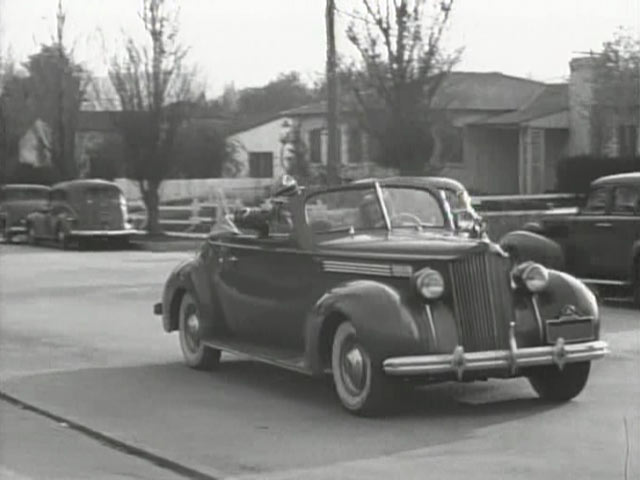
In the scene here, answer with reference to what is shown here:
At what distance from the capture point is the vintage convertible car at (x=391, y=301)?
1001cm

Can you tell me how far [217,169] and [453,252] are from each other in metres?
51.5

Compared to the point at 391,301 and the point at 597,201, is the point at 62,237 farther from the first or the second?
the point at 391,301

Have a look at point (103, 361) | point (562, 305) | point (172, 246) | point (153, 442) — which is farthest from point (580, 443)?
point (172, 246)

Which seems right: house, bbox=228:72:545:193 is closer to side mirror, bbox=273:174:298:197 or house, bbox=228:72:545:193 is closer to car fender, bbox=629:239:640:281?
car fender, bbox=629:239:640:281

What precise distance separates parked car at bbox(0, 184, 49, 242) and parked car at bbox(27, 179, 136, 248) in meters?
2.22

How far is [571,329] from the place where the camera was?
1043 centimetres

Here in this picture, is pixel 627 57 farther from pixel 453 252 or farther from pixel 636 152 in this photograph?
pixel 453 252

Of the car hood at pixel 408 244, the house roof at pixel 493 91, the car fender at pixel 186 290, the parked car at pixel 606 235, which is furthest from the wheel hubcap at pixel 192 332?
the house roof at pixel 493 91

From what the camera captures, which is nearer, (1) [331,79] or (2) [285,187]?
(2) [285,187]

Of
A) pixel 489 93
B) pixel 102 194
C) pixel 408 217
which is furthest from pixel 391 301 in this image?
pixel 489 93

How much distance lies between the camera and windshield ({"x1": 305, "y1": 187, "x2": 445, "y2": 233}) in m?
11.4

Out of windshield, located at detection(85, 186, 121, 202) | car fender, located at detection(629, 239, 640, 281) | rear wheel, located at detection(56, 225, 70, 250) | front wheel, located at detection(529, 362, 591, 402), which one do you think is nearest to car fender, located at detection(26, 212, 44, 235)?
rear wheel, located at detection(56, 225, 70, 250)

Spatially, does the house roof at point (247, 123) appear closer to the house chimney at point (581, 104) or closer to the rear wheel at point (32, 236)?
the house chimney at point (581, 104)

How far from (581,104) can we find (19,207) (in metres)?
16.9
